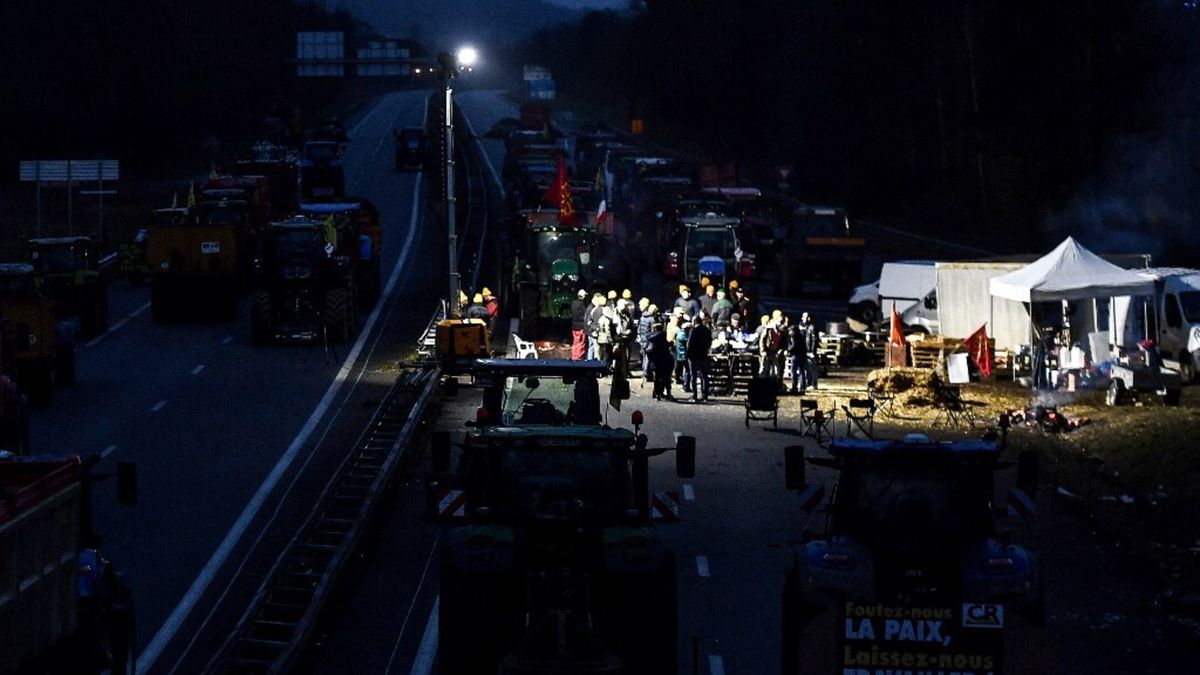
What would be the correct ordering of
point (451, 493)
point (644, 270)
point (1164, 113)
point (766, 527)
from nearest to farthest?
point (451, 493) < point (766, 527) < point (1164, 113) < point (644, 270)

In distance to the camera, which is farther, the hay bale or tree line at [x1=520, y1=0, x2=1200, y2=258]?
tree line at [x1=520, y1=0, x2=1200, y2=258]

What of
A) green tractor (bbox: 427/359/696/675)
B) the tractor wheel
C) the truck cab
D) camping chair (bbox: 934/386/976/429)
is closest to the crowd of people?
camping chair (bbox: 934/386/976/429)

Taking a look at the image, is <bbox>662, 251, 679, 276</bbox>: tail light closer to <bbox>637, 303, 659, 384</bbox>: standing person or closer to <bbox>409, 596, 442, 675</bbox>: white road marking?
<bbox>637, 303, 659, 384</bbox>: standing person

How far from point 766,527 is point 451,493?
9.40 m

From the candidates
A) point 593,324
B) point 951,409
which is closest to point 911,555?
point 951,409

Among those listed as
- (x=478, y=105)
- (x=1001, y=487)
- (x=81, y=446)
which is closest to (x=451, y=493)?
(x=1001, y=487)

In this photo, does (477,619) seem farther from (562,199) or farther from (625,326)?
(562,199)

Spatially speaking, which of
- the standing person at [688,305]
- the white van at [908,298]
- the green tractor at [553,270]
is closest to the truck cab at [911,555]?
the standing person at [688,305]

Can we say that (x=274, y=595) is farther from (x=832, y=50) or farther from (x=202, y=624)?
(x=832, y=50)

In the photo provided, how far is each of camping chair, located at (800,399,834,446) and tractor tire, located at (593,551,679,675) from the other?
1575cm

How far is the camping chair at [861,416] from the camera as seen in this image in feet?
101

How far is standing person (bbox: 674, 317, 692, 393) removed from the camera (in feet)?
124

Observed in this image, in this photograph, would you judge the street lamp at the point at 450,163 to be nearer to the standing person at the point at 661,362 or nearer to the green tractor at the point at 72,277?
the standing person at the point at 661,362

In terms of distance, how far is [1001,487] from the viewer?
28.6 metres
